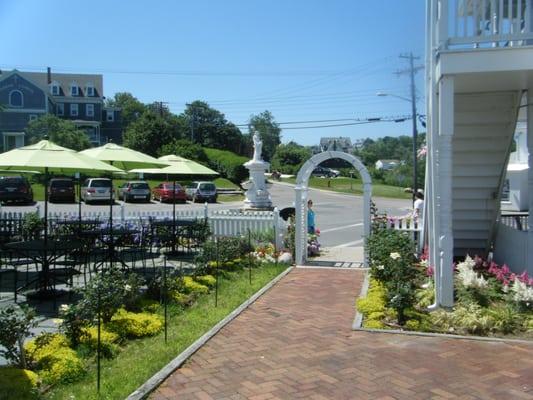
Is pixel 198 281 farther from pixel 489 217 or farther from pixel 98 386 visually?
pixel 489 217

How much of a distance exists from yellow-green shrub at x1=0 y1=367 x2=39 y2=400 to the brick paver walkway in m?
1.06

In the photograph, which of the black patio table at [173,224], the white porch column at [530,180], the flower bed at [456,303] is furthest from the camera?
the black patio table at [173,224]

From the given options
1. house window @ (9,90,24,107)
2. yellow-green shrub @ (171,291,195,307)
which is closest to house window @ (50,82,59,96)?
house window @ (9,90,24,107)

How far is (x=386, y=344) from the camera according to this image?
19.6 feet

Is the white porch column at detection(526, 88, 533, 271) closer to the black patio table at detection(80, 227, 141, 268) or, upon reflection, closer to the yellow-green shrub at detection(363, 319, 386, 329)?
the yellow-green shrub at detection(363, 319, 386, 329)

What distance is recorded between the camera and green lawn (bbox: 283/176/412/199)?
163 ft

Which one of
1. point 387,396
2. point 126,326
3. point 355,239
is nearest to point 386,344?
point 387,396

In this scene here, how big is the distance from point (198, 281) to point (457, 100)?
18.2ft

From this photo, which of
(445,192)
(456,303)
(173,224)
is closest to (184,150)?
(173,224)

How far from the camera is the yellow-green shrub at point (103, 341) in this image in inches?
222

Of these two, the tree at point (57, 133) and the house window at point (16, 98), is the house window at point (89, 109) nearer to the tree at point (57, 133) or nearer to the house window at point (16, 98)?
the house window at point (16, 98)

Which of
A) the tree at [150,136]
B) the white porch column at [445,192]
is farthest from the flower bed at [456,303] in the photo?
the tree at [150,136]

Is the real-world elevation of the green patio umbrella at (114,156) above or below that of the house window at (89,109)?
below

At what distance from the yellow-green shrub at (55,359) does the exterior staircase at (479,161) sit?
7.49m
